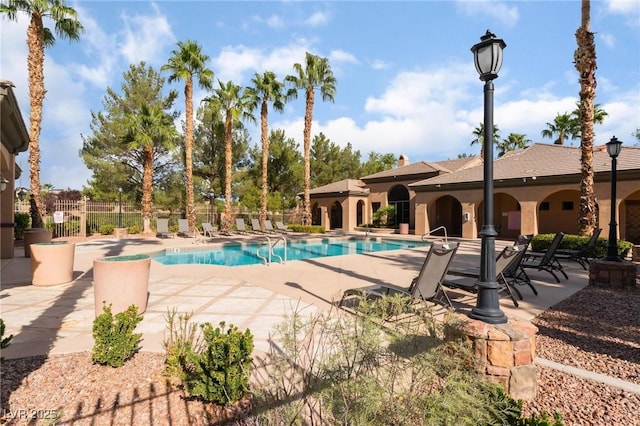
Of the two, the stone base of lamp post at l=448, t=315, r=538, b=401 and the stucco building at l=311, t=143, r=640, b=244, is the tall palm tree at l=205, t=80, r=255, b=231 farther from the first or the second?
the stone base of lamp post at l=448, t=315, r=538, b=401

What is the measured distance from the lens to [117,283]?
4754 mm

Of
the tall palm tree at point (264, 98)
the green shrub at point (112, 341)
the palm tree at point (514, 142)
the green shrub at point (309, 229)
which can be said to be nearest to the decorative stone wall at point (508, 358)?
the green shrub at point (112, 341)

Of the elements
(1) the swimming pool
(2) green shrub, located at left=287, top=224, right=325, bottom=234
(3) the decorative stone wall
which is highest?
(2) green shrub, located at left=287, top=224, right=325, bottom=234

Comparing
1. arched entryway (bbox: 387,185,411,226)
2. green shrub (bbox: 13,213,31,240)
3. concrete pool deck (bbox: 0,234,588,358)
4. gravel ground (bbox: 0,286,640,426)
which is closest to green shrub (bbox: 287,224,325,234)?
arched entryway (bbox: 387,185,411,226)

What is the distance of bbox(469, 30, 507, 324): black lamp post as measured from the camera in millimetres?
3352

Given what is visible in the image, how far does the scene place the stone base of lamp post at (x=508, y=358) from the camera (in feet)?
9.73

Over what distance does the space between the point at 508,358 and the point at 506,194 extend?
71.1 feet

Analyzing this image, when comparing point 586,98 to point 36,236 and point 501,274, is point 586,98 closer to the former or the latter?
point 501,274

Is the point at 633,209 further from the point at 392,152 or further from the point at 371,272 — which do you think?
the point at 392,152

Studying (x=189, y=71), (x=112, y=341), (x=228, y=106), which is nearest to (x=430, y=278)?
(x=112, y=341)

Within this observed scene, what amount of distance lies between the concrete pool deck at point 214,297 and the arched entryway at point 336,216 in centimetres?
2087

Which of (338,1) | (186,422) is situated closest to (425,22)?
(338,1)

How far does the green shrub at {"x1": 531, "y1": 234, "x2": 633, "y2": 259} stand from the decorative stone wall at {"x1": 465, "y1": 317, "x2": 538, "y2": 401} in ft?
36.3

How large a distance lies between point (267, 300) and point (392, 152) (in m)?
59.2
